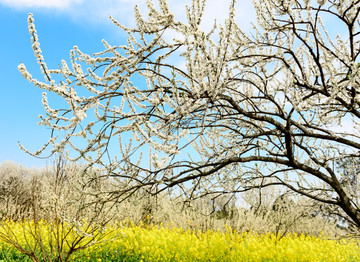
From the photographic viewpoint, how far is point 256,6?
12.3 feet

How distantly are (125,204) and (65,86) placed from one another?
21.5ft

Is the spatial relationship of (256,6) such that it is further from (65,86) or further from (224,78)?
(65,86)

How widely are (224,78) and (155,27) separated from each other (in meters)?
0.74

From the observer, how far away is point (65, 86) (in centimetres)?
250

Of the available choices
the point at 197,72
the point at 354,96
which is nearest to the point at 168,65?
the point at 197,72

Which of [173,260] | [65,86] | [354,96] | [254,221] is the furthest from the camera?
[254,221]

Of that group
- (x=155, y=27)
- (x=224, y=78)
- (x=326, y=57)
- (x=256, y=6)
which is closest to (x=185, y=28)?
(x=155, y=27)

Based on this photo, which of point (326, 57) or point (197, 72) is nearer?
point (197, 72)

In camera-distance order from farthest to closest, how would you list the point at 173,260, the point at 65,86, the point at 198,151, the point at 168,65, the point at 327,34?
the point at 173,260, the point at 198,151, the point at 327,34, the point at 168,65, the point at 65,86

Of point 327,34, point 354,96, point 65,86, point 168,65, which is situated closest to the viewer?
point 65,86

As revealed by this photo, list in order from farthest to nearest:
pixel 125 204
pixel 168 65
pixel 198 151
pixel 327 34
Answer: pixel 125 204, pixel 198 151, pixel 327 34, pixel 168 65

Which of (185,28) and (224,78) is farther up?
(185,28)

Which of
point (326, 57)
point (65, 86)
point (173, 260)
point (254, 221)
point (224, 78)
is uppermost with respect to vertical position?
point (326, 57)

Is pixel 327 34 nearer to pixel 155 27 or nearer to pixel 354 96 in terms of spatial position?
pixel 354 96
